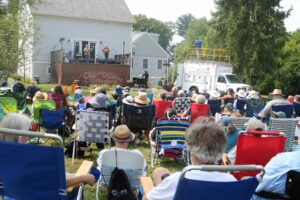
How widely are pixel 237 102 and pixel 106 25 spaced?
888 inches

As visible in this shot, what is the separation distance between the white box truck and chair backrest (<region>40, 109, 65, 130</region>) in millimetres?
16721

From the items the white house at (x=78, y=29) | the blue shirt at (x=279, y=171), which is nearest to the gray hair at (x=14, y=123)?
the blue shirt at (x=279, y=171)

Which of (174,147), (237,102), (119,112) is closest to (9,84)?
(119,112)

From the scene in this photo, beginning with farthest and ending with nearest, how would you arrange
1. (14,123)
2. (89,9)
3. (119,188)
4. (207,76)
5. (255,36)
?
(89,9)
(255,36)
(207,76)
(119,188)
(14,123)

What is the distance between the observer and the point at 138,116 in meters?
8.31

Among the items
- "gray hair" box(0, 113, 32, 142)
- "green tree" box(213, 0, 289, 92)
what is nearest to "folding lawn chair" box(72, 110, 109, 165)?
"gray hair" box(0, 113, 32, 142)

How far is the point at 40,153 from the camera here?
2857mm

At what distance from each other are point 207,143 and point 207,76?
22.4m

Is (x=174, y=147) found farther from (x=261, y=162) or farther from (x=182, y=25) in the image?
(x=182, y=25)

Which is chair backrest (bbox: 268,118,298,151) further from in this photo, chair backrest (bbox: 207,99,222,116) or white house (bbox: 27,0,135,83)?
white house (bbox: 27,0,135,83)

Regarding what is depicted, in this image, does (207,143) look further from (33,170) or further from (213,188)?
(33,170)

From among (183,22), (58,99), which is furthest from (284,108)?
(183,22)

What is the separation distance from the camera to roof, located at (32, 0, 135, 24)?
30938 millimetres

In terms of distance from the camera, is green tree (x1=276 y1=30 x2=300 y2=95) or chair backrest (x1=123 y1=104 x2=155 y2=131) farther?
green tree (x1=276 y1=30 x2=300 y2=95)
